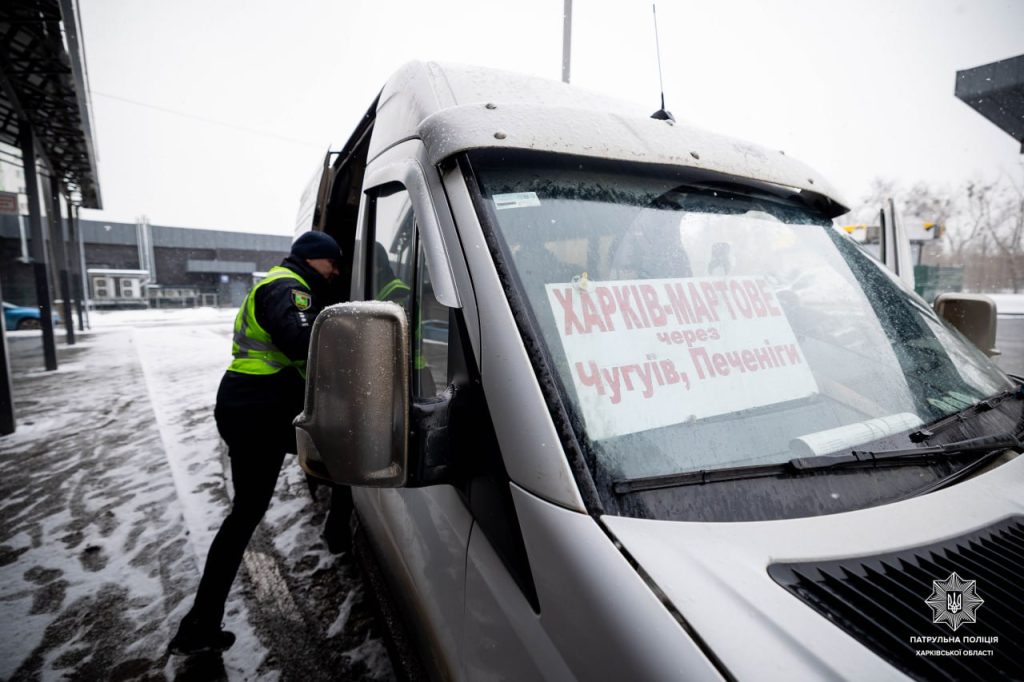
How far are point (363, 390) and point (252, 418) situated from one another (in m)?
1.53

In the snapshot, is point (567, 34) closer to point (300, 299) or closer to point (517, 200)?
point (300, 299)

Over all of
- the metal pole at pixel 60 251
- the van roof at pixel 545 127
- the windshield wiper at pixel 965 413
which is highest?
the metal pole at pixel 60 251

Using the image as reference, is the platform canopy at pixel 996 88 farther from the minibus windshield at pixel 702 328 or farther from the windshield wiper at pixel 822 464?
the windshield wiper at pixel 822 464

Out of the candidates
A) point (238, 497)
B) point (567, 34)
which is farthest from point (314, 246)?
point (567, 34)

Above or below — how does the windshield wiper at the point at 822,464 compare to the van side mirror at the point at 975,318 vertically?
below

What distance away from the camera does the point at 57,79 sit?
26.5ft

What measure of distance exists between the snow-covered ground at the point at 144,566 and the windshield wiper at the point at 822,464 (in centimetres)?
189

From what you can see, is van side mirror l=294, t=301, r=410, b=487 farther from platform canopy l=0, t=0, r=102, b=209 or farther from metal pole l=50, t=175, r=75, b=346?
metal pole l=50, t=175, r=75, b=346

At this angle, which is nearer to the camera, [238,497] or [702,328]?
[702,328]

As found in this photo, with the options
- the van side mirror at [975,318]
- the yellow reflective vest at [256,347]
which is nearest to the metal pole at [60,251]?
the yellow reflective vest at [256,347]

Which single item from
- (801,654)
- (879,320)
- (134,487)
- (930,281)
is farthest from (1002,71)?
(930,281)

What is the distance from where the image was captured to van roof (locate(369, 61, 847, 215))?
1.29m

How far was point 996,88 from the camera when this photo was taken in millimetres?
8797

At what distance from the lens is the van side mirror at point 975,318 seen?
2164 millimetres
